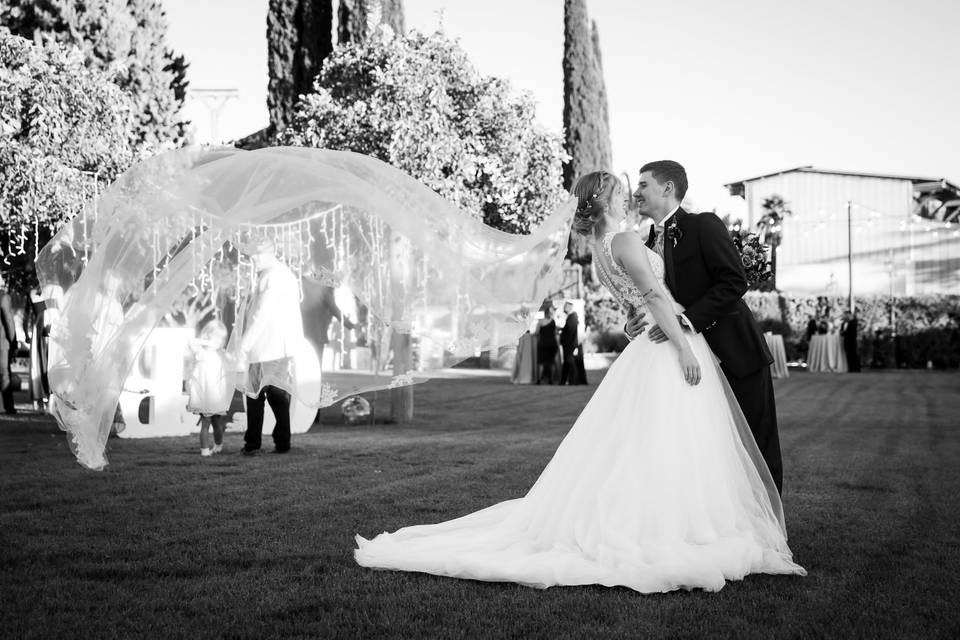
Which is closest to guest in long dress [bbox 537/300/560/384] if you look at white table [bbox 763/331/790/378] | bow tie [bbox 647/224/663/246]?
white table [bbox 763/331/790/378]

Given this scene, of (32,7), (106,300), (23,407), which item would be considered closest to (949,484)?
(106,300)

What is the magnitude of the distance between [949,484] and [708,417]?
14.0 feet

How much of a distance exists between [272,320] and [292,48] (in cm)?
2126

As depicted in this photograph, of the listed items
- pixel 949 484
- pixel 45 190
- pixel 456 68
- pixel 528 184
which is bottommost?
pixel 949 484

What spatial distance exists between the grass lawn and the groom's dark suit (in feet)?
2.75

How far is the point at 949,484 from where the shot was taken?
798 cm

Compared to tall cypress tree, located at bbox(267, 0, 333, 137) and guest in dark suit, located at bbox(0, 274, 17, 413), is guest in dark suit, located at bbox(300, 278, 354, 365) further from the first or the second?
tall cypress tree, located at bbox(267, 0, 333, 137)

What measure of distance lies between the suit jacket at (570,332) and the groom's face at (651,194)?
62.9ft

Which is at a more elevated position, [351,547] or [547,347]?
[547,347]

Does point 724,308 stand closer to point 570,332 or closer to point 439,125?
point 439,125

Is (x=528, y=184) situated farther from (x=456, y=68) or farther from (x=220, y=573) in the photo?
(x=220, y=573)

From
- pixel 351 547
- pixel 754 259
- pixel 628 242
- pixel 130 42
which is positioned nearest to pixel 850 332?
pixel 130 42

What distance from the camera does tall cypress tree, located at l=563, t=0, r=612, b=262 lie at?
40.4 m

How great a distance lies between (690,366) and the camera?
489cm
